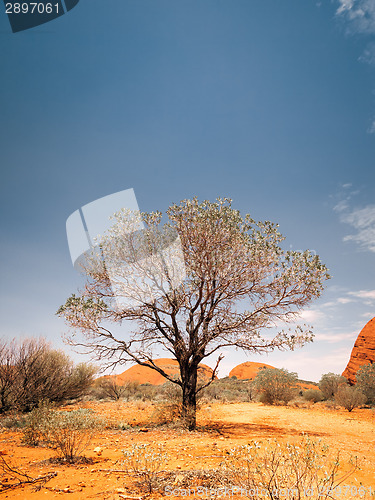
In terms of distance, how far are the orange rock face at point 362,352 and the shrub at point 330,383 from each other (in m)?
11.5

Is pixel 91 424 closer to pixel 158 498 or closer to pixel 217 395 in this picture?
pixel 158 498

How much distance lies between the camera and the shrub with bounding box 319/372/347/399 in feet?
80.3

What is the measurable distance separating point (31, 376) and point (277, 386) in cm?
1624

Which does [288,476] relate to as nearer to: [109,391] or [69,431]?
[69,431]

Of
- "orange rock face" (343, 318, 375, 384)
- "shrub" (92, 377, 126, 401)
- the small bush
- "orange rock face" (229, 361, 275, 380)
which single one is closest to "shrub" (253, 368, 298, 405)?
"shrub" (92, 377, 126, 401)

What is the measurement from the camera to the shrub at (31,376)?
45.3ft

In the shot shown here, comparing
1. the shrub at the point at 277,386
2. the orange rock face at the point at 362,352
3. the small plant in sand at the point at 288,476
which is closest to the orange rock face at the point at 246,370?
the orange rock face at the point at 362,352

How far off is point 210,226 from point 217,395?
20.1 meters

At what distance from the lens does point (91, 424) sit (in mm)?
6270

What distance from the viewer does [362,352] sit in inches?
1465

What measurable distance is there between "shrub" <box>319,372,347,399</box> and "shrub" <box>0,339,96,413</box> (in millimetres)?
20952

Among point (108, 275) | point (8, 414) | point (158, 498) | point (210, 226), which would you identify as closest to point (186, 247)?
point (210, 226)

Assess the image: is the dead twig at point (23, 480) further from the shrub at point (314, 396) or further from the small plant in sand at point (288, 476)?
the shrub at point (314, 396)

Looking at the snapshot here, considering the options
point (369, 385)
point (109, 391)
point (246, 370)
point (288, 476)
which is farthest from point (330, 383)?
point (246, 370)
